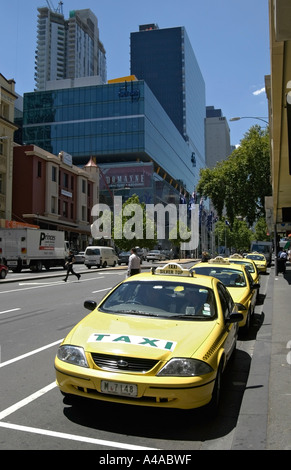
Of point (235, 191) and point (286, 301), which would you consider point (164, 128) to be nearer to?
point (235, 191)

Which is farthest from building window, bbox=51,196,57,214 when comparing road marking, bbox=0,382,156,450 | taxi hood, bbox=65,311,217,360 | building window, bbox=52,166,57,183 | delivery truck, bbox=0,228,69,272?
road marking, bbox=0,382,156,450

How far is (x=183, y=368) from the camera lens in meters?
→ 3.84

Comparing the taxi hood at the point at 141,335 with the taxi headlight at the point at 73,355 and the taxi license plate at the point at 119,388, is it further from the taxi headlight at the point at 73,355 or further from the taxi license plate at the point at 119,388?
the taxi license plate at the point at 119,388

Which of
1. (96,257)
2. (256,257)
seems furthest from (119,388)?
(96,257)

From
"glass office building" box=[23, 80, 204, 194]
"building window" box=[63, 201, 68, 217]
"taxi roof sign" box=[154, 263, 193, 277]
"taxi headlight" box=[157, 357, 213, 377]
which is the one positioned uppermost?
"glass office building" box=[23, 80, 204, 194]

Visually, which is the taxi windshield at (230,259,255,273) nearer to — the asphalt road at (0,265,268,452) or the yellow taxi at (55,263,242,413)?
the asphalt road at (0,265,268,452)

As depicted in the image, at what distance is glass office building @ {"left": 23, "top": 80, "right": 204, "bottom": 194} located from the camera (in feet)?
285

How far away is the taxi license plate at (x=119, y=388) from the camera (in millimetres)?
3717

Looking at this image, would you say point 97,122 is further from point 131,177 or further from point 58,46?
point 58,46

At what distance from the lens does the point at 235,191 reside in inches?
1267

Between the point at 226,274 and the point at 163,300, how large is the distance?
192 inches

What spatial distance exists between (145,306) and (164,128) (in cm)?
10262

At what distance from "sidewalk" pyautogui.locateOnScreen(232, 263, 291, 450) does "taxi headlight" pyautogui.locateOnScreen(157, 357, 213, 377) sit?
24.4 inches
